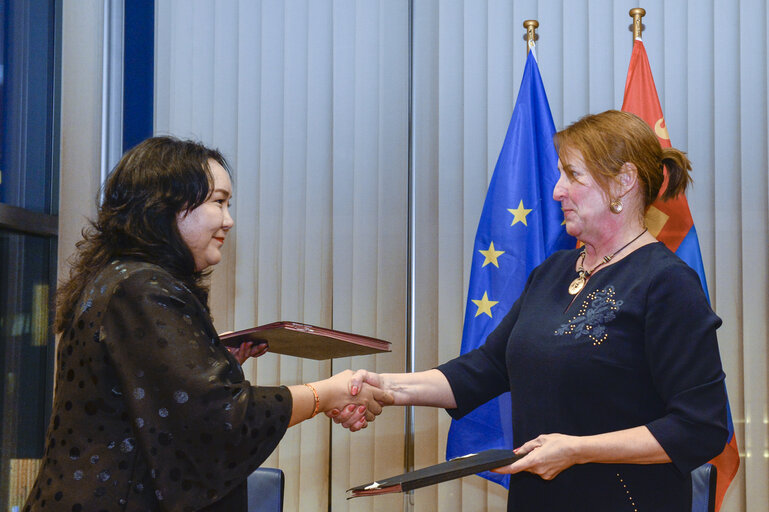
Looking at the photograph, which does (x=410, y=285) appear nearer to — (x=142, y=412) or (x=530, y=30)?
(x=530, y=30)

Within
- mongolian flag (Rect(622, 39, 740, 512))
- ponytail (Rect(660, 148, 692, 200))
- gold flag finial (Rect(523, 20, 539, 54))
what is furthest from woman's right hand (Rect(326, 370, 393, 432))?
gold flag finial (Rect(523, 20, 539, 54))

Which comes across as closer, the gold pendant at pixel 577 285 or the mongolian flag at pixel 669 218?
the gold pendant at pixel 577 285

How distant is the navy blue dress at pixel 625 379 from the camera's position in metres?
1.47

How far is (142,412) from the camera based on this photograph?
1.26 meters

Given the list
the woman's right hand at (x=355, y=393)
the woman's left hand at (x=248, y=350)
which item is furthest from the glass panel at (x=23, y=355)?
the woman's right hand at (x=355, y=393)

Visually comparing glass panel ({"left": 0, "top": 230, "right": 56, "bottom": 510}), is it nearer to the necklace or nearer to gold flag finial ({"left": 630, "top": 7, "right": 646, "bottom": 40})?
the necklace

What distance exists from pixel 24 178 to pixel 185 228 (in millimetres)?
1858

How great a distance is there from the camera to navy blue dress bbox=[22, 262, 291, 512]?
1.26 m

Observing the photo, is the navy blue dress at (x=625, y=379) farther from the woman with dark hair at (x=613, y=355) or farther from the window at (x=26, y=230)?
the window at (x=26, y=230)

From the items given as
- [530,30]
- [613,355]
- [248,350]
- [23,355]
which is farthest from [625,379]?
[23,355]

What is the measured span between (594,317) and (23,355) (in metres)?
2.34

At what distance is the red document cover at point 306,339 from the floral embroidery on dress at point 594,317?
417mm

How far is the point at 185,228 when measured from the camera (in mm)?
1472

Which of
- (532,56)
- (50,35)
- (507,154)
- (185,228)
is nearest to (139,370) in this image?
Result: (185,228)
